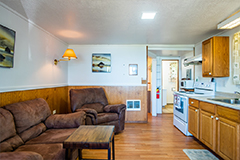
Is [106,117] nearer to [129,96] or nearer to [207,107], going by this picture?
[129,96]

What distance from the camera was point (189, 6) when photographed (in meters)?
2.01

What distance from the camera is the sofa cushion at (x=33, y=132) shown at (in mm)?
1853

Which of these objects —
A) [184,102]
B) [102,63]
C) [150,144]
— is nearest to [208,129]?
[184,102]

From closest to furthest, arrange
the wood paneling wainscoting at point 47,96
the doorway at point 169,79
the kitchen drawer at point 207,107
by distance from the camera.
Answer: the wood paneling wainscoting at point 47,96
the kitchen drawer at point 207,107
the doorway at point 169,79

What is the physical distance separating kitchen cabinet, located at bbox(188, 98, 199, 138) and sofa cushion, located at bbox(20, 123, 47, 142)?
2.84 meters

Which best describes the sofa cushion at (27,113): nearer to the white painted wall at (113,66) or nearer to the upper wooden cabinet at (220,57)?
the white painted wall at (113,66)

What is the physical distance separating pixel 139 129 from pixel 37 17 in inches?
129

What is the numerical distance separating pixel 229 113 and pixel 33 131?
2.80m

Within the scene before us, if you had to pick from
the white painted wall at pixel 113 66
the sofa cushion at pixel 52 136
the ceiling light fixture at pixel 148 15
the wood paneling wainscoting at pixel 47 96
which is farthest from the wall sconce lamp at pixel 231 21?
the wood paneling wainscoting at pixel 47 96

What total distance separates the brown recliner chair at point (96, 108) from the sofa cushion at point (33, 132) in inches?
36.6

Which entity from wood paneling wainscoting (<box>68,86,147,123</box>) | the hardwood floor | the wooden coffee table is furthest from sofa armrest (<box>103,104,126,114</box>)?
the wooden coffee table

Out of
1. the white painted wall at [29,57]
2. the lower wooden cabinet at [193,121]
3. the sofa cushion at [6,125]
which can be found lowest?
the lower wooden cabinet at [193,121]

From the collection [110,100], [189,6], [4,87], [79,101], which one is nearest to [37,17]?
[4,87]

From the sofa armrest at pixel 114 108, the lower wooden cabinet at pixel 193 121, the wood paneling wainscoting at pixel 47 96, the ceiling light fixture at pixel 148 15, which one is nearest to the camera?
the wood paneling wainscoting at pixel 47 96
